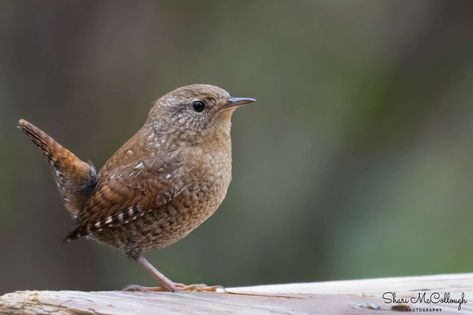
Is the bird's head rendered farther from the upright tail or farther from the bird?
the upright tail

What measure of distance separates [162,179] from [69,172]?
56 centimetres

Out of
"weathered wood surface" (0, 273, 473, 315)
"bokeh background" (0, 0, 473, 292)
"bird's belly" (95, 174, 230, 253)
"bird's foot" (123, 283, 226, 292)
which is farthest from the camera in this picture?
"bokeh background" (0, 0, 473, 292)

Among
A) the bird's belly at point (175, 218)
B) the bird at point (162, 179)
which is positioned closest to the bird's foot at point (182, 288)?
the bird at point (162, 179)

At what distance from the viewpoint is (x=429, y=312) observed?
110 inches

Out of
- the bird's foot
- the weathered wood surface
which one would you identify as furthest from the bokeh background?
the weathered wood surface

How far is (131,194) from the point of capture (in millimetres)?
3836

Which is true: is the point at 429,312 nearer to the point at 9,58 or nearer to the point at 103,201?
the point at 103,201

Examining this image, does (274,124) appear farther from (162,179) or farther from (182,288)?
(182,288)

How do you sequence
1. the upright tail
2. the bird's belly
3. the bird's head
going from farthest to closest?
the upright tail < the bird's head < the bird's belly

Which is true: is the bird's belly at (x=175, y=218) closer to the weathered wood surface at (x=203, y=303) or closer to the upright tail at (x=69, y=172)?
the upright tail at (x=69, y=172)

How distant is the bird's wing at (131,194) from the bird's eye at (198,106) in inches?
9.7

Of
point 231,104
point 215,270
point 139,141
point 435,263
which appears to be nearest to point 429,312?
point 231,104

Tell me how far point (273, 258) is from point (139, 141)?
2843 millimetres

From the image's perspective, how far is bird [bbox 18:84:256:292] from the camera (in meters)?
3.82
